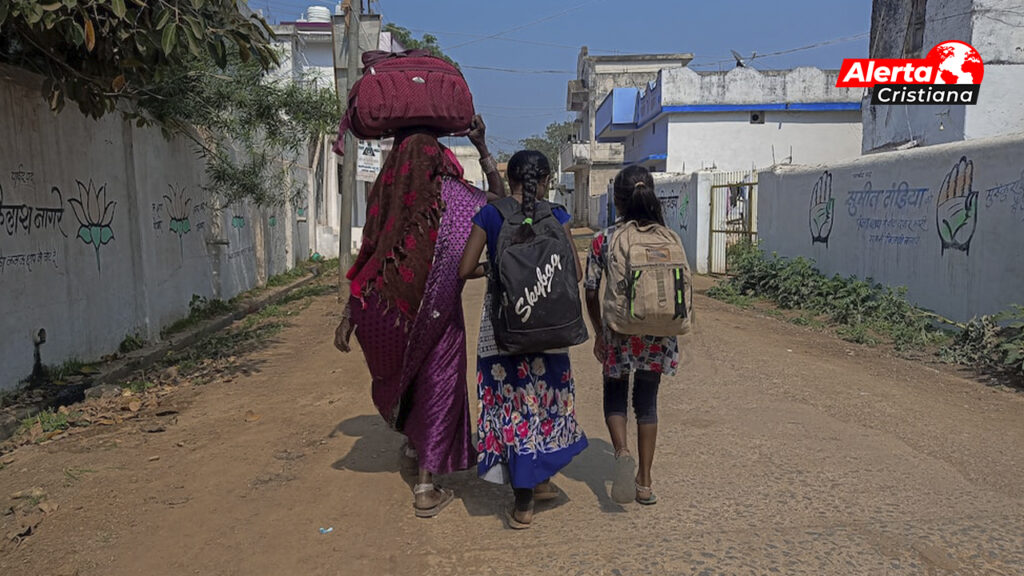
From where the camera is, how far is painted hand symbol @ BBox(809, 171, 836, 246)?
10.9 m

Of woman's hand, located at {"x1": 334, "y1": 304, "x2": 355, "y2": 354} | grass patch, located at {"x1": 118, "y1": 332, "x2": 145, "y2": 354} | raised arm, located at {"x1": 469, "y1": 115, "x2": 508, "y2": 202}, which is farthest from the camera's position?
grass patch, located at {"x1": 118, "y1": 332, "x2": 145, "y2": 354}

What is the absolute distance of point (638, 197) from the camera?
11.1ft

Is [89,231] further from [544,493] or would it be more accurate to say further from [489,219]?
[544,493]

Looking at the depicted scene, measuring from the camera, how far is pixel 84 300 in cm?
646

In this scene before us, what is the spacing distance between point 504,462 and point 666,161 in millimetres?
22753

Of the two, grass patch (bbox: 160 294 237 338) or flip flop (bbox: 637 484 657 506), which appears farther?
grass patch (bbox: 160 294 237 338)

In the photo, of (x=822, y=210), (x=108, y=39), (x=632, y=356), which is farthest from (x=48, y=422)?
(x=822, y=210)

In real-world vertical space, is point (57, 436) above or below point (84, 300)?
below

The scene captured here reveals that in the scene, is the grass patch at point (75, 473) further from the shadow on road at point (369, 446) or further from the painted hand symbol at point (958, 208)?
the painted hand symbol at point (958, 208)

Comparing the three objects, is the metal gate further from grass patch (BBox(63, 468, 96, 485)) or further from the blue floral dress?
grass patch (BBox(63, 468, 96, 485))

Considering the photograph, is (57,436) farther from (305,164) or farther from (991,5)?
(991,5)

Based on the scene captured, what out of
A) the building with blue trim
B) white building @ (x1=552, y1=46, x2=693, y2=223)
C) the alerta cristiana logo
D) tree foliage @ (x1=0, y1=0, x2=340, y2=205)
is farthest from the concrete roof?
tree foliage @ (x1=0, y1=0, x2=340, y2=205)

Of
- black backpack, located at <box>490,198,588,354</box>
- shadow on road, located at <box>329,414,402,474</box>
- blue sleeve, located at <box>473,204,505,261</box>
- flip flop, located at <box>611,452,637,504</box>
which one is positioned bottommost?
shadow on road, located at <box>329,414,402,474</box>

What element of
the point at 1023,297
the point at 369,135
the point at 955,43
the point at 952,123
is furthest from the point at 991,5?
the point at 369,135
